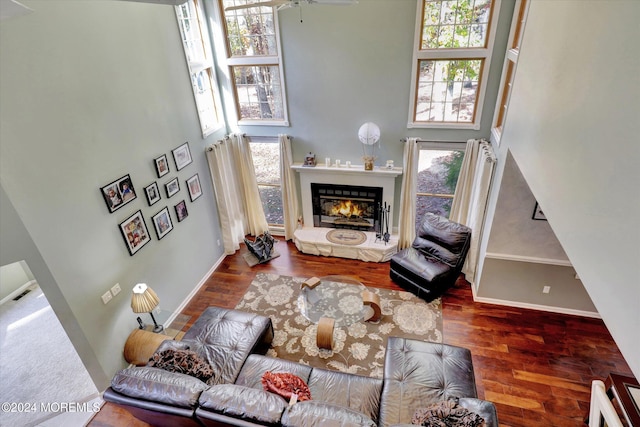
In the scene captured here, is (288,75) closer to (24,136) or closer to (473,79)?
(473,79)

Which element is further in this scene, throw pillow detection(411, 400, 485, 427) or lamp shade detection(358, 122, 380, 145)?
lamp shade detection(358, 122, 380, 145)

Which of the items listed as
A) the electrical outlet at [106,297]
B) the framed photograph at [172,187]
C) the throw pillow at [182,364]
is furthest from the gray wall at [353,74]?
the throw pillow at [182,364]

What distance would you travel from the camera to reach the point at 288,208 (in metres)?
6.59

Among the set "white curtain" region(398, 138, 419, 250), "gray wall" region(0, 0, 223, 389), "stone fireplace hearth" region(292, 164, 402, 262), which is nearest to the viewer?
"gray wall" region(0, 0, 223, 389)

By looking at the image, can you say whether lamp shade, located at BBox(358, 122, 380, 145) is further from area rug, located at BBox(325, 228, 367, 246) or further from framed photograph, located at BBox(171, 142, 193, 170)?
framed photograph, located at BBox(171, 142, 193, 170)

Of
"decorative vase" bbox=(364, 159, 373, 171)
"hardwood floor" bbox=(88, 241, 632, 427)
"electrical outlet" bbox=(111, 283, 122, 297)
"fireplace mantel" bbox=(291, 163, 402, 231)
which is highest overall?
"decorative vase" bbox=(364, 159, 373, 171)

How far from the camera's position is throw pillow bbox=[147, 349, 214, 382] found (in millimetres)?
3188

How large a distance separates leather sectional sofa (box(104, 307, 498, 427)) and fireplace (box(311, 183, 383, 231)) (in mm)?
2820

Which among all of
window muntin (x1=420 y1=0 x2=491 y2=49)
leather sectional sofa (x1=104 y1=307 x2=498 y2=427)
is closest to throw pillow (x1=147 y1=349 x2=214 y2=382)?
leather sectional sofa (x1=104 y1=307 x2=498 y2=427)

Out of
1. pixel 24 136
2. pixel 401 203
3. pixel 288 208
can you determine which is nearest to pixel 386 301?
pixel 401 203

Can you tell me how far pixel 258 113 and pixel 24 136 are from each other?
3741 millimetres

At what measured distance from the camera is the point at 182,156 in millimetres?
5109

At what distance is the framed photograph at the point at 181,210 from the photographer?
16.7 ft

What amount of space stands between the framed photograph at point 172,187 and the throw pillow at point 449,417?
410 centimetres
